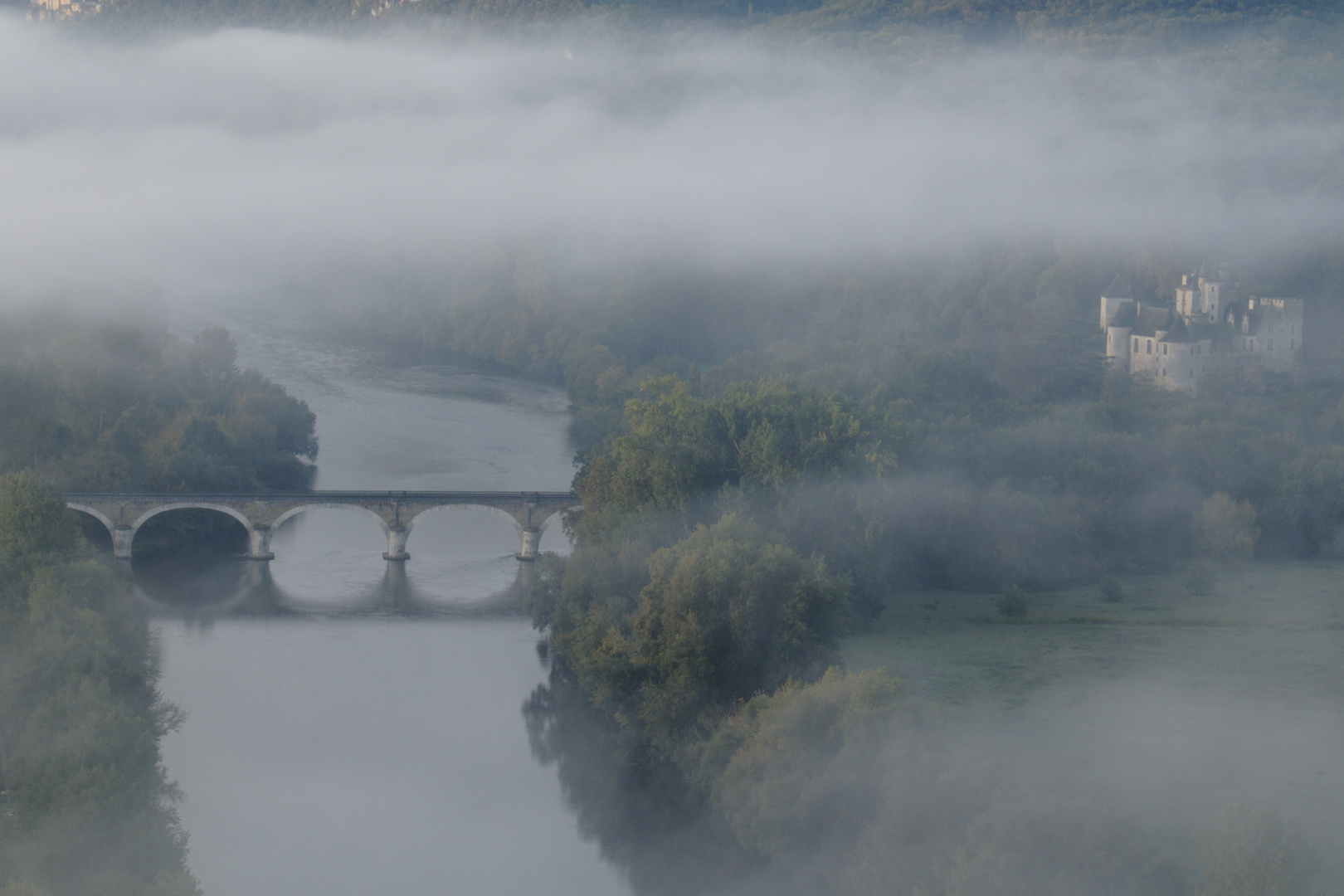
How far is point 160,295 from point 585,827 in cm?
5466

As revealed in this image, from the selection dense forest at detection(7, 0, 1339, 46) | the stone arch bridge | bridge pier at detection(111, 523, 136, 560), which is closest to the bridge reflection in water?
bridge pier at detection(111, 523, 136, 560)

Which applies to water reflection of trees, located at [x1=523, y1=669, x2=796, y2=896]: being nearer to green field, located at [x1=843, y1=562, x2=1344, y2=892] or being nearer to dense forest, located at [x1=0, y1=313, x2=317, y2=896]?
green field, located at [x1=843, y1=562, x2=1344, y2=892]

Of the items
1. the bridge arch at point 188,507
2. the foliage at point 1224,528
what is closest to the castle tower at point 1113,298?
the foliage at point 1224,528

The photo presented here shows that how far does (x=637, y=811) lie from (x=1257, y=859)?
1194 centimetres

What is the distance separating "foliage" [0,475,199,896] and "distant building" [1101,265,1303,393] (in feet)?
164

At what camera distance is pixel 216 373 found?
61531 mm

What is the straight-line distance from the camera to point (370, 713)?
31859 mm

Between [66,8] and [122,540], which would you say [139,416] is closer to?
[122,540]

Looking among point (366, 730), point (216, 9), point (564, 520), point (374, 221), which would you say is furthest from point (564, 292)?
point (216, 9)

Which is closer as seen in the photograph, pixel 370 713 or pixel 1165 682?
pixel 1165 682

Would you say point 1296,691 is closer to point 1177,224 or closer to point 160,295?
point 1177,224

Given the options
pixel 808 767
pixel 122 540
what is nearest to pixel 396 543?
pixel 122 540

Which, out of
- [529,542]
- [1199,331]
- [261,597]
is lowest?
[261,597]

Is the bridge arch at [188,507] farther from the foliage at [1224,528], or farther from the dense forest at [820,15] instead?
the dense forest at [820,15]
